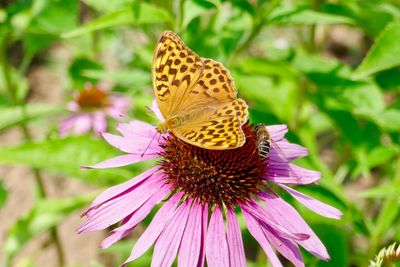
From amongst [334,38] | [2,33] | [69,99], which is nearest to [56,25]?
[2,33]

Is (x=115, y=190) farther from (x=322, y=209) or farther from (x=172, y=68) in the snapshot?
(x=322, y=209)

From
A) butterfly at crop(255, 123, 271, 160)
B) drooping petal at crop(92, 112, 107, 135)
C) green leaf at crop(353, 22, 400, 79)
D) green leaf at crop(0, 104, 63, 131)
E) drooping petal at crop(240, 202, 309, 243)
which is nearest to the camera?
drooping petal at crop(240, 202, 309, 243)

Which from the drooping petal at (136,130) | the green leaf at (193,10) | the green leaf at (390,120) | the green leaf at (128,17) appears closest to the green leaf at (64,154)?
the drooping petal at (136,130)

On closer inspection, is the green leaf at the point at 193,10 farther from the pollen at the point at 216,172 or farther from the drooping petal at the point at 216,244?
the drooping petal at the point at 216,244

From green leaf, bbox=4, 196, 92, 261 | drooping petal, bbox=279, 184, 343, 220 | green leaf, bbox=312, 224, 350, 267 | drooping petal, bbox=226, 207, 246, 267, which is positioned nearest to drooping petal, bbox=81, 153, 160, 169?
drooping petal, bbox=226, 207, 246, 267

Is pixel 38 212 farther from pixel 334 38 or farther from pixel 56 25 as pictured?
pixel 334 38

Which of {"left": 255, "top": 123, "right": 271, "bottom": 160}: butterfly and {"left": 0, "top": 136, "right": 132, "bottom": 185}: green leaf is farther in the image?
{"left": 0, "top": 136, "right": 132, "bottom": 185}: green leaf

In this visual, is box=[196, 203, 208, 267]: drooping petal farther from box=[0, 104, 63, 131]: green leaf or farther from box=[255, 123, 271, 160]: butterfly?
box=[0, 104, 63, 131]: green leaf

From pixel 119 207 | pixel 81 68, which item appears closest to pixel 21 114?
pixel 81 68
